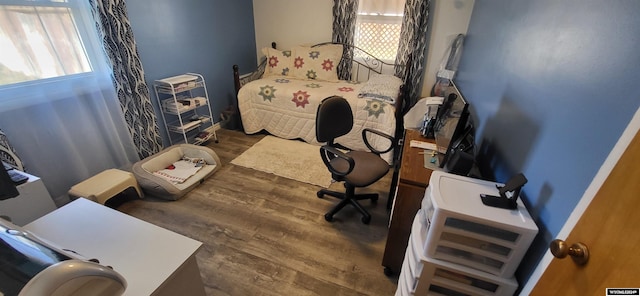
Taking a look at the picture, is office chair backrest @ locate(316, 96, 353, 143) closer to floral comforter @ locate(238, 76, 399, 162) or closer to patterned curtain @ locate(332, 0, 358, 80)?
floral comforter @ locate(238, 76, 399, 162)

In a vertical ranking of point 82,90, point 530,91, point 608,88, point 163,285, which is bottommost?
point 163,285

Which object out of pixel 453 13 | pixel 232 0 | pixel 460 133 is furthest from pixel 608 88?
pixel 232 0

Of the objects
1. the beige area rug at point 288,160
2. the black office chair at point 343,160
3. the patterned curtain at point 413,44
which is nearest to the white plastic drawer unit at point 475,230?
the black office chair at point 343,160

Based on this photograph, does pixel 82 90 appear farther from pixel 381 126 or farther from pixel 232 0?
pixel 381 126

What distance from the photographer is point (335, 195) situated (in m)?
2.22

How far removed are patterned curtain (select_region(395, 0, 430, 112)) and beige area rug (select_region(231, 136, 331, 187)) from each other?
155 cm

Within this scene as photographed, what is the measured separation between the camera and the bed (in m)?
2.81

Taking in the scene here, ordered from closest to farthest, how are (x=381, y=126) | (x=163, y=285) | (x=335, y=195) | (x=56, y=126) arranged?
(x=163, y=285) → (x=56, y=126) → (x=335, y=195) → (x=381, y=126)

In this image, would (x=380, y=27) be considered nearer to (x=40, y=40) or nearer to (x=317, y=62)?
(x=317, y=62)

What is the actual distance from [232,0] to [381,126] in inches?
108

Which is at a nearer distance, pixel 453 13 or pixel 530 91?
pixel 530 91

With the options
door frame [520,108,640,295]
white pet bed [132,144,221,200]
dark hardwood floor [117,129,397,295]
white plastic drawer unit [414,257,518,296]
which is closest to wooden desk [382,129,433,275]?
dark hardwood floor [117,129,397,295]

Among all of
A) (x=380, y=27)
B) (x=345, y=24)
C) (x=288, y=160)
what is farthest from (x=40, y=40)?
(x=380, y=27)

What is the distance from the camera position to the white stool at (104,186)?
1916 mm
